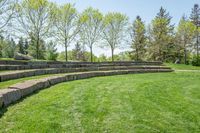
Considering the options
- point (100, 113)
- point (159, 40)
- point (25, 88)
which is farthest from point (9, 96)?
point (159, 40)

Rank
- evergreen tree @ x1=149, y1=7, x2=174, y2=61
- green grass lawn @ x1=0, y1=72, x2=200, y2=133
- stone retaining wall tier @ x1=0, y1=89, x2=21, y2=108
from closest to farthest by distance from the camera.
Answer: green grass lawn @ x1=0, y1=72, x2=200, y2=133 < stone retaining wall tier @ x1=0, y1=89, x2=21, y2=108 < evergreen tree @ x1=149, y1=7, x2=174, y2=61

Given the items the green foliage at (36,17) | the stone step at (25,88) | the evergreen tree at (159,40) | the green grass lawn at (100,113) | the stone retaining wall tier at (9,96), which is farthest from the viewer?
the evergreen tree at (159,40)

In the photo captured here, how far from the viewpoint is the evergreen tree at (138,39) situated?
52312 mm

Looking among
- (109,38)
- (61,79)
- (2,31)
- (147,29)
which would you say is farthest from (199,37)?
(61,79)

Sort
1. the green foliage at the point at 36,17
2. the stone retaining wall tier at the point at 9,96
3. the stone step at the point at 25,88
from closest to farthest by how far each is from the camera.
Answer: the stone retaining wall tier at the point at 9,96, the stone step at the point at 25,88, the green foliage at the point at 36,17

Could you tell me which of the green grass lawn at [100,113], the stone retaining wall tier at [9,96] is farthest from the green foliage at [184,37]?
the stone retaining wall tier at [9,96]

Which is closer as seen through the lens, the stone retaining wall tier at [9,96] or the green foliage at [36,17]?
the stone retaining wall tier at [9,96]

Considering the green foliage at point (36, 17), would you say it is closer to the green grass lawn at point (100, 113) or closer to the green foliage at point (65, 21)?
the green foliage at point (65, 21)

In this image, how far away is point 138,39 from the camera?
2096 inches

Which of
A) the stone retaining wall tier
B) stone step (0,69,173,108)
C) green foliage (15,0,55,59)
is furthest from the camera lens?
green foliage (15,0,55,59)

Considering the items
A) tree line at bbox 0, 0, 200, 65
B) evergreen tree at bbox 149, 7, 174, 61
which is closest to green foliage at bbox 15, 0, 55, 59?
tree line at bbox 0, 0, 200, 65

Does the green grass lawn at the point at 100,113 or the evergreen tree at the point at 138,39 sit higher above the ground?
the evergreen tree at the point at 138,39

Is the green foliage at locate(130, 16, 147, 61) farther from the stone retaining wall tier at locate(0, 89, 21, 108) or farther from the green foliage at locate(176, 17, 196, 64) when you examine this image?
the stone retaining wall tier at locate(0, 89, 21, 108)

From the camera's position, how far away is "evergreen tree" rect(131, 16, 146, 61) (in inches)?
2060
